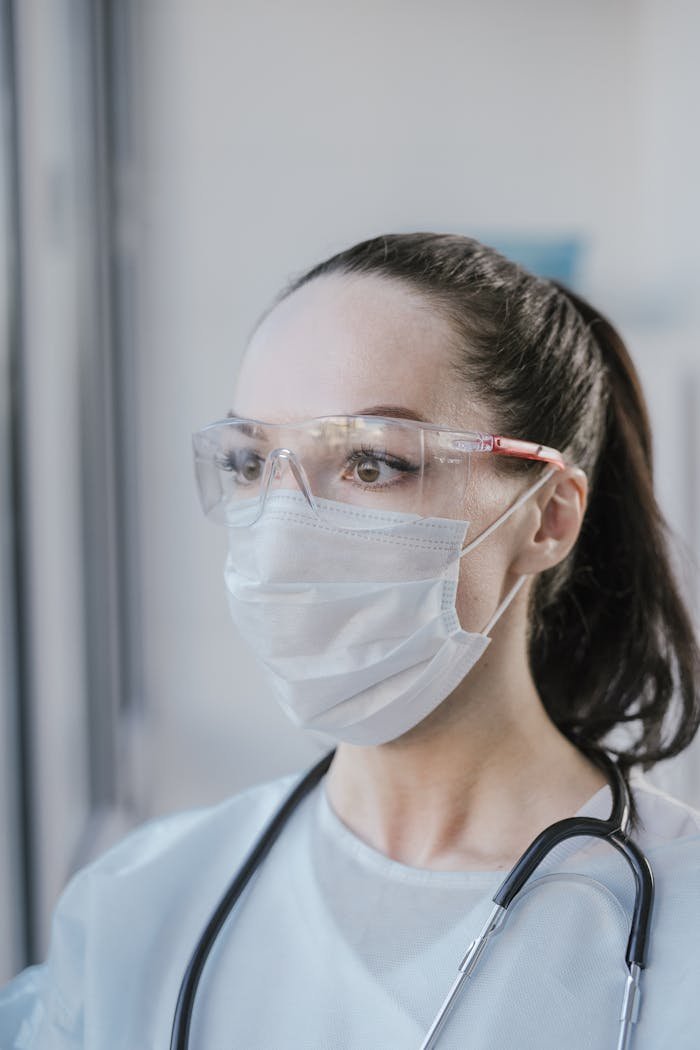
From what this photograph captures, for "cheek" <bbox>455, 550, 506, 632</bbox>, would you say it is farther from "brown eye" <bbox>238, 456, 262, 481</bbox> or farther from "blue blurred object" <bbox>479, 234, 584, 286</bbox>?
"blue blurred object" <bbox>479, 234, 584, 286</bbox>

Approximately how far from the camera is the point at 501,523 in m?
1.07

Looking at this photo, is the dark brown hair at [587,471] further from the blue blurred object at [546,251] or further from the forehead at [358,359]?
the blue blurred object at [546,251]

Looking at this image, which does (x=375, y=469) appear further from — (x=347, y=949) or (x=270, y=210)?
(x=270, y=210)

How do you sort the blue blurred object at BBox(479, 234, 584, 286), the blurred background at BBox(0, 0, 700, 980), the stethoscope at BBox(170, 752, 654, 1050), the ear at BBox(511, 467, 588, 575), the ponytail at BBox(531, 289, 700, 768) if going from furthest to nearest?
the blue blurred object at BBox(479, 234, 584, 286)
the blurred background at BBox(0, 0, 700, 980)
the ponytail at BBox(531, 289, 700, 768)
the ear at BBox(511, 467, 588, 575)
the stethoscope at BBox(170, 752, 654, 1050)

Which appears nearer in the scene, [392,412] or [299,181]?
[392,412]

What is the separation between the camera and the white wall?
8.88ft

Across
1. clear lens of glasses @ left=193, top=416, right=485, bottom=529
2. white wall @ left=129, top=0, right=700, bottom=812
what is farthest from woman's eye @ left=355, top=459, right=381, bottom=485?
white wall @ left=129, top=0, right=700, bottom=812

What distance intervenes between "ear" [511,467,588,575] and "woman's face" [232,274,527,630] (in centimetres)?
3

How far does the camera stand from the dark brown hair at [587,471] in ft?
3.61

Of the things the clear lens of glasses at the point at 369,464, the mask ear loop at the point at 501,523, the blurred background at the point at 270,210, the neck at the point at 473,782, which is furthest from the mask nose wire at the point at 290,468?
the blurred background at the point at 270,210

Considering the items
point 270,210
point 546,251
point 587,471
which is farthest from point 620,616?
point 270,210

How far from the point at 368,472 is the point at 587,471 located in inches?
13.5

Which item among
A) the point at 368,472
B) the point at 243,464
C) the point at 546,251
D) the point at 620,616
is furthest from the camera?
the point at 546,251

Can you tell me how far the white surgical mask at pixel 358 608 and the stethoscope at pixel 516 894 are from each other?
0.67 feet
